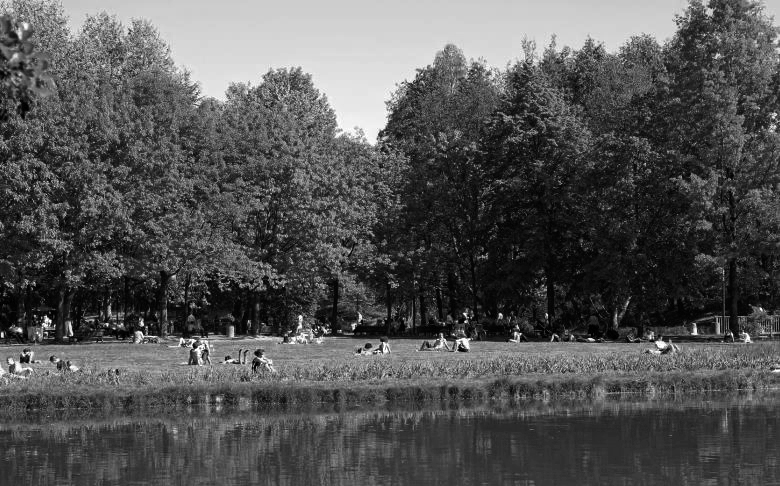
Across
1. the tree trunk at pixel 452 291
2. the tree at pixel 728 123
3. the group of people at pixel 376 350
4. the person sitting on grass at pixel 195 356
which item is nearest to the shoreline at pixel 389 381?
the person sitting on grass at pixel 195 356

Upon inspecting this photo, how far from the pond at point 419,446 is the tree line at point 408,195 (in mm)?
19483

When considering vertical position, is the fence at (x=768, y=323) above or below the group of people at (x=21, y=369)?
above

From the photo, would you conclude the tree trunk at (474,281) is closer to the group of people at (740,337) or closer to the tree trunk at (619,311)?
the tree trunk at (619,311)

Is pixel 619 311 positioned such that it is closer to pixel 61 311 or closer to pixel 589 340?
pixel 589 340

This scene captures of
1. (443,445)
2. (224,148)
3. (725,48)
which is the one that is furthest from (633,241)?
(443,445)

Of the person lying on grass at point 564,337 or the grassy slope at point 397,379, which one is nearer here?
the grassy slope at point 397,379

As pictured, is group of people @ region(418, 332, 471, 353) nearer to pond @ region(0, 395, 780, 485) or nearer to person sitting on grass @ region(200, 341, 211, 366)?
person sitting on grass @ region(200, 341, 211, 366)

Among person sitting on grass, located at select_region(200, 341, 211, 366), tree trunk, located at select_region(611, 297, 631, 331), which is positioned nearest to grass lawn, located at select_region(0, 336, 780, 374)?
person sitting on grass, located at select_region(200, 341, 211, 366)

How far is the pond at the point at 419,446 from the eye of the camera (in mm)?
22938

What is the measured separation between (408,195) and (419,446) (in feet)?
143

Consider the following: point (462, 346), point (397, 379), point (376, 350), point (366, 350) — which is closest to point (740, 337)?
point (462, 346)

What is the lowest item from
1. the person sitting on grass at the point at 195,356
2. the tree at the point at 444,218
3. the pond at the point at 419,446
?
the pond at the point at 419,446

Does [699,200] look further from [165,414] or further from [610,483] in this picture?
[610,483]

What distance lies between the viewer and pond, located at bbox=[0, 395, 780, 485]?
22938 mm
